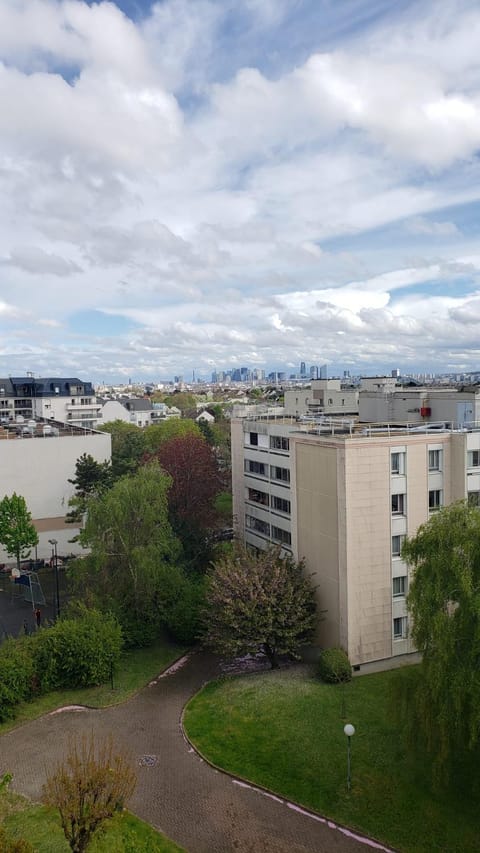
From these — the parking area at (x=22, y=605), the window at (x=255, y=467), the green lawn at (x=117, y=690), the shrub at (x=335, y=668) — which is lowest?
the parking area at (x=22, y=605)

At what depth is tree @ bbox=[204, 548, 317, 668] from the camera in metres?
24.7

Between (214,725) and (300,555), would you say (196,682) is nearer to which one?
(214,725)

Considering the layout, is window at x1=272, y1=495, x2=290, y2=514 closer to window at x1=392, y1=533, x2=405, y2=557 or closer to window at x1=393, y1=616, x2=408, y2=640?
window at x1=392, y1=533, x2=405, y2=557

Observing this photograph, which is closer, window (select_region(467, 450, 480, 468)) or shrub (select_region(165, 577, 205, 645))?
window (select_region(467, 450, 480, 468))

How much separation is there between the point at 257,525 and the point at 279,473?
5123mm

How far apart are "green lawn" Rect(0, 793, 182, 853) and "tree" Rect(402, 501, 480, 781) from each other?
7767 mm

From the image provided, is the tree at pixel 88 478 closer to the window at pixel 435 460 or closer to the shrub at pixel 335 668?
the shrub at pixel 335 668

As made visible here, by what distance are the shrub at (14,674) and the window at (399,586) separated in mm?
16021

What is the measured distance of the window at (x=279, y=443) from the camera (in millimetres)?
33688

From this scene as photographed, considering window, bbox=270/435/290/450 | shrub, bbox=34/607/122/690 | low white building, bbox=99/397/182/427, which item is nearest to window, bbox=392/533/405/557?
window, bbox=270/435/290/450

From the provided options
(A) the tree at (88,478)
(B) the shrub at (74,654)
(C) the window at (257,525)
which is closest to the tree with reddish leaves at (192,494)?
(C) the window at (257,525)

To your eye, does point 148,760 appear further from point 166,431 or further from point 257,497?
point 166,431

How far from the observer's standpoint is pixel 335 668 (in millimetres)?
24562

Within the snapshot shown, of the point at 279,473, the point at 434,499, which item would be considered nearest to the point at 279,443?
the point at 279,473
